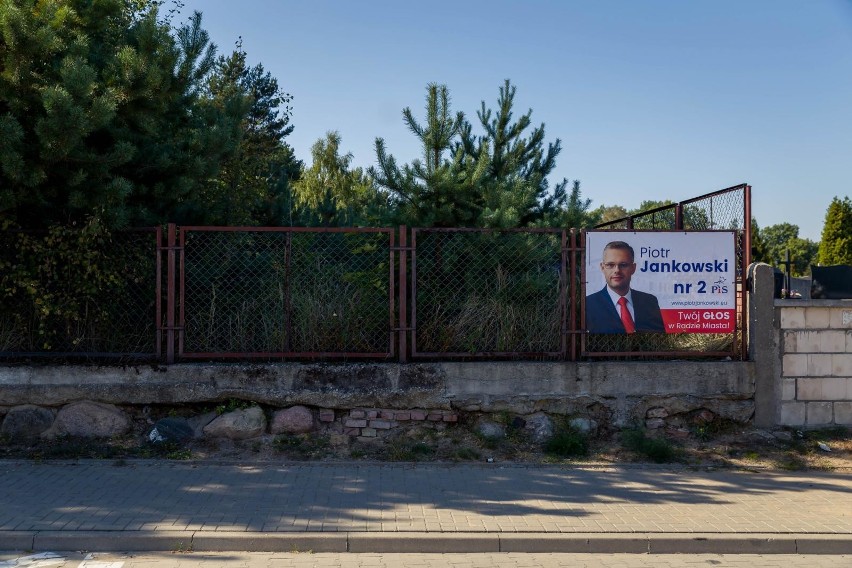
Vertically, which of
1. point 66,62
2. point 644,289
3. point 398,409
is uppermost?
point 66,62

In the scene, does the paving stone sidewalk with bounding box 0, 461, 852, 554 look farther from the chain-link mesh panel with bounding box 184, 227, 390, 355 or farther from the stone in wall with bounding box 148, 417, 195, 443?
the chain-link mesh panel with bounding box 184, 227, 390, 355

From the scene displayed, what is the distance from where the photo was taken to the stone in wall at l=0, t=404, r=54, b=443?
8359 millimetres

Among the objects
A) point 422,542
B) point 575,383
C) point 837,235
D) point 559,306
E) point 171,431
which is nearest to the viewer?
point 422,542

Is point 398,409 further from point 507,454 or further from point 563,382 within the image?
point 563,382

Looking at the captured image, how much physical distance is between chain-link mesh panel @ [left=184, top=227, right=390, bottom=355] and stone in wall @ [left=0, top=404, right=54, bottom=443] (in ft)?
5.44

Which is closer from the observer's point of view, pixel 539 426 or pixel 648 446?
pixel 648 446

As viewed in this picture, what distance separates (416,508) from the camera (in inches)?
256

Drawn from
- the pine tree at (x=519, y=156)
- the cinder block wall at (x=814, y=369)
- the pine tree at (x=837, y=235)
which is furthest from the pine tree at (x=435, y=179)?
the pine tree at (x=837, y=235)

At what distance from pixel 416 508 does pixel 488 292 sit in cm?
322

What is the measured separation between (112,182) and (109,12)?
2.33 meters

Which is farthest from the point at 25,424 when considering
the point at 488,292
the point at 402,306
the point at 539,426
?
the point at 539,426

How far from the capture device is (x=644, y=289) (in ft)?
29.1

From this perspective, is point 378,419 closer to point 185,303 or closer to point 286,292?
point 286,292

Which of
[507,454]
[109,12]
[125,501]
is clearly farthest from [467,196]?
[125,501]
